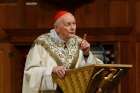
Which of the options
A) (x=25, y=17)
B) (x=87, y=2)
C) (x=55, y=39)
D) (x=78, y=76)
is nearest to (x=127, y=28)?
(x=87, y=2)

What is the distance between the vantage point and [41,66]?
165 inches

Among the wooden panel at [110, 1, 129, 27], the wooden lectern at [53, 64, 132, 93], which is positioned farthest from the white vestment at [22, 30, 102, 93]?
the wooden panel at [110, 1, 129, 27]

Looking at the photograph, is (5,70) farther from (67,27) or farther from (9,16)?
(67,27)

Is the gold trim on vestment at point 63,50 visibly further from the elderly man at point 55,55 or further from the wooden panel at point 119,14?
the wooden panel at point 119,14

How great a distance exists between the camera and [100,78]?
3.80 meters

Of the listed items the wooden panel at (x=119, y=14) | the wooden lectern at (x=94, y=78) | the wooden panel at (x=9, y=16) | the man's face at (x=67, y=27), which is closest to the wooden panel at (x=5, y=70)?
the wooden panel at (x=9, y=16)

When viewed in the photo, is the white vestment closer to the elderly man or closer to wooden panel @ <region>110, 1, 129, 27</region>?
the elderly man

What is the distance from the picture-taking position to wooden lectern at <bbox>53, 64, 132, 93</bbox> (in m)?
3.74

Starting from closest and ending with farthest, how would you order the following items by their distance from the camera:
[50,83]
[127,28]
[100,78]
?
[100,78]
[50,83]
[127,28]

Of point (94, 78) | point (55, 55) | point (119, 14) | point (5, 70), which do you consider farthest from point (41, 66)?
point (119, 14)

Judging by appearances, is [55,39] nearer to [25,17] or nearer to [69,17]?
[69,17]

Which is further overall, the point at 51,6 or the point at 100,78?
the point at 51,6

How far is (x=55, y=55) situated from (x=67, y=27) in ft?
0.75

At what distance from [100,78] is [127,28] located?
2192 mm
